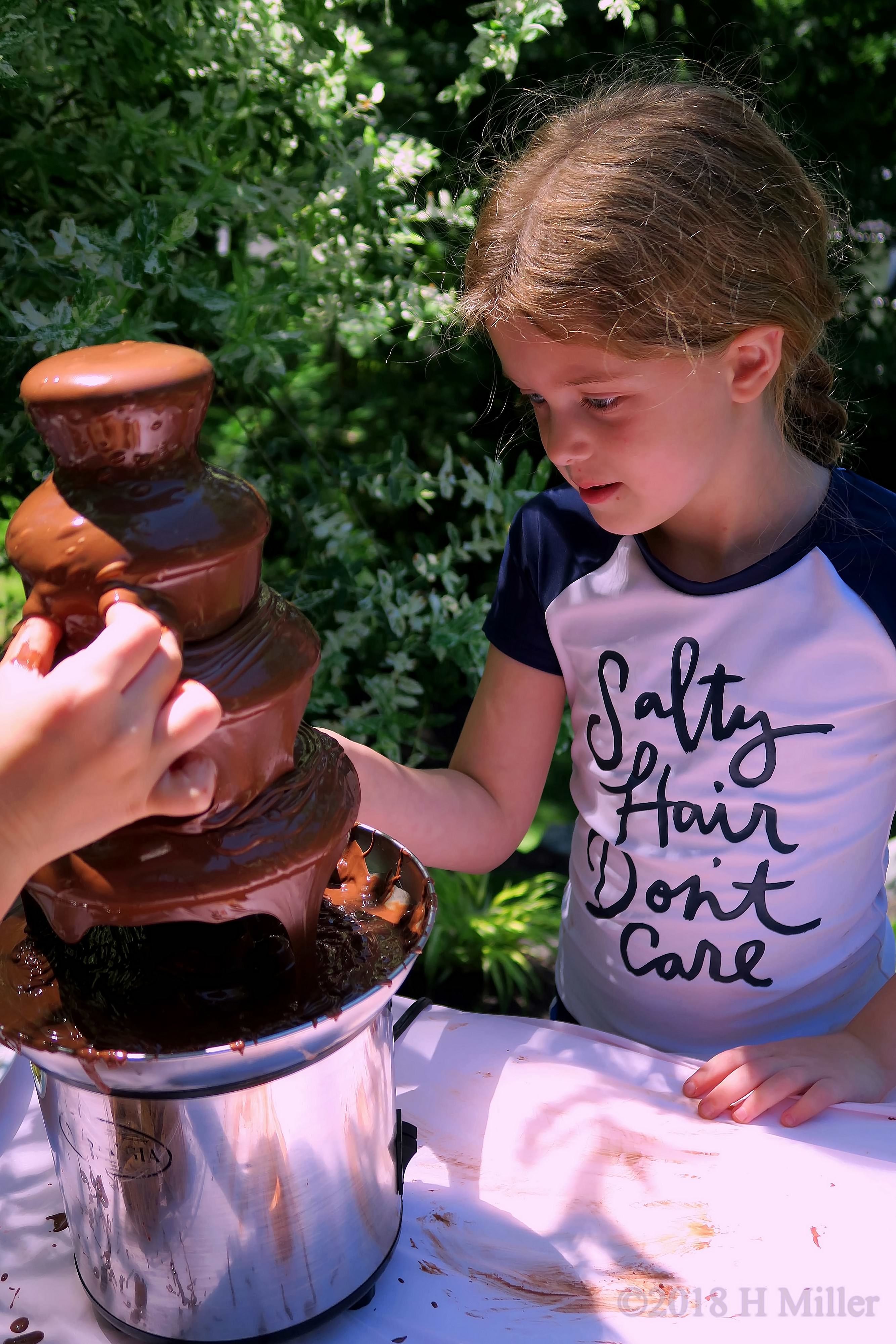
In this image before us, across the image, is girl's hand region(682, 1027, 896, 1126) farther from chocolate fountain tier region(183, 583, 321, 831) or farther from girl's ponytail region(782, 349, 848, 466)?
girl's ponytail region(782, 349, 848, 466)

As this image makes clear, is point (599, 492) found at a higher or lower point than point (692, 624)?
higher

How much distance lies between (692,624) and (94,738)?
1048 mm

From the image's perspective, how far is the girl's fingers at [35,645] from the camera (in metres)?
0.77

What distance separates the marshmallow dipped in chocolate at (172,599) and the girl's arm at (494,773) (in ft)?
2.50

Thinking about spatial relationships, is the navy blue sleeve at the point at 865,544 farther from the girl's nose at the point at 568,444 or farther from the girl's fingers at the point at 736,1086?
Result: the girl's fingers at the point at 736,1086

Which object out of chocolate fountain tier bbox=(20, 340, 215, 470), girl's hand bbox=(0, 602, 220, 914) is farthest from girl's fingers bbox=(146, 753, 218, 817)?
chocolate fountain tier bbox=(20, 340, 215, 470)

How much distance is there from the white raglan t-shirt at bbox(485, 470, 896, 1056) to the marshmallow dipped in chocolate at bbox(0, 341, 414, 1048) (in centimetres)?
81

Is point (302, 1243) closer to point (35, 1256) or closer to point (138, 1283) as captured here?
point (138, 1283)

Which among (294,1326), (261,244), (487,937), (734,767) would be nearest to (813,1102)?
(734,767)

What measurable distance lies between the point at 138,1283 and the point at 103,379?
2.43ft

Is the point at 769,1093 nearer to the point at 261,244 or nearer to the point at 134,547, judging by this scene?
the point at 134,547

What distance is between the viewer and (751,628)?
1.53 metres

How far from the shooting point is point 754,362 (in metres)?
1.43

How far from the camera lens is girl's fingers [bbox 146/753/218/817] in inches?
29.9
